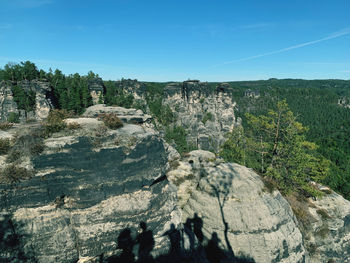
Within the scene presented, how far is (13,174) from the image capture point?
10.1 meters

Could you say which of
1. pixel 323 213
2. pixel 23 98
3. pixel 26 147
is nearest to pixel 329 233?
pixel 323 213

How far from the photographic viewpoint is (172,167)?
2520 cm

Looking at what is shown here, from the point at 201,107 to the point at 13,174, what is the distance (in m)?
97.0

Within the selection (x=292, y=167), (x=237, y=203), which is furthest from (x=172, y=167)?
(x=292, y=167)

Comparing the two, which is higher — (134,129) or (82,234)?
(134,129)

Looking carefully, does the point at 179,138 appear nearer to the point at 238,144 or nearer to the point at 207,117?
the point at 207,117

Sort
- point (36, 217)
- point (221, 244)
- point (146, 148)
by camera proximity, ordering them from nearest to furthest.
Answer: point (36, 217)
point (146, 148)
point (221, 244)

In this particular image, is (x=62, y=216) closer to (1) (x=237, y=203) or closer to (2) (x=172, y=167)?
(1) (x=237, y=203)

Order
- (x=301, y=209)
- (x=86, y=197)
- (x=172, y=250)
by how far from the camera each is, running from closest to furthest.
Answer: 1. (x=86, y=197)
2. (x=172, y=250)
3. (x=301, y=209)

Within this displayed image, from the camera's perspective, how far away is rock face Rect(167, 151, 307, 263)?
16.2 metres

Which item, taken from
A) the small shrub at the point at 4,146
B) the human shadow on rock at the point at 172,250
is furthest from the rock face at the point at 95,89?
the human shadow on rock at the point at 172,250

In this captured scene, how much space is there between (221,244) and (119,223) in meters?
9.73

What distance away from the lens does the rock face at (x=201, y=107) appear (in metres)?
99.1

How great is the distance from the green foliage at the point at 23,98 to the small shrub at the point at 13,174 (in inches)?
2400
